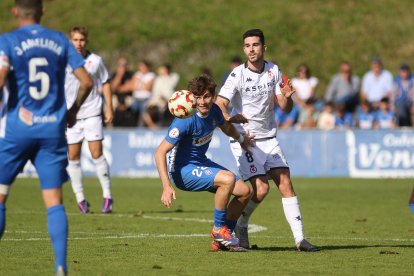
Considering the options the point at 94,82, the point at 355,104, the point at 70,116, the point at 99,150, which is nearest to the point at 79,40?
the point at 94,82

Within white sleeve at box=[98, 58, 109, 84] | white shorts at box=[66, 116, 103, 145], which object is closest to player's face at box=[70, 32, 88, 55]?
white sleeve at box=[98, 58, 109, 84]

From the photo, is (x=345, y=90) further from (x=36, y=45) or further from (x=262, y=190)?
(x=36, y=45)

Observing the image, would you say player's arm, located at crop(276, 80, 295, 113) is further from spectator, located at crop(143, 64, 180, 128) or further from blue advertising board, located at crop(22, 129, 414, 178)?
spectator, located at crop(143, 64, 180, 128)

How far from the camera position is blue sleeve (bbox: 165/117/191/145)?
10523 mm

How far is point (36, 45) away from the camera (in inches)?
319

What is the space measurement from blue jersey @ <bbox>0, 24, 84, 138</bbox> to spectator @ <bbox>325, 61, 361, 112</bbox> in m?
19.4

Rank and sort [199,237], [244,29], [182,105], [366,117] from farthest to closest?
[244,29] → [366,117] → [199,237] → [182,105]

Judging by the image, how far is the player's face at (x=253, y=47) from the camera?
11164 mm

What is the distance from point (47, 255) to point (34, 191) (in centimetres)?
1049

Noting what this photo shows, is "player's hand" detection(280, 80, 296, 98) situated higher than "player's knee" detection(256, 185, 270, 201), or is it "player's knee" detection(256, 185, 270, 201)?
"player's hand" detection(280, 80, 296, 98)

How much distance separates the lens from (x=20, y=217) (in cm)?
1497

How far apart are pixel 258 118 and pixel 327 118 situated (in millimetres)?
14841

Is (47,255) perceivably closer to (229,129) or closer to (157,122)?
(229,129)

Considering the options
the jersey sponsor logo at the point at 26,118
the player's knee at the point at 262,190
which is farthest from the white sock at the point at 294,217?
the jersey sponsor logo at the point at 26,118
